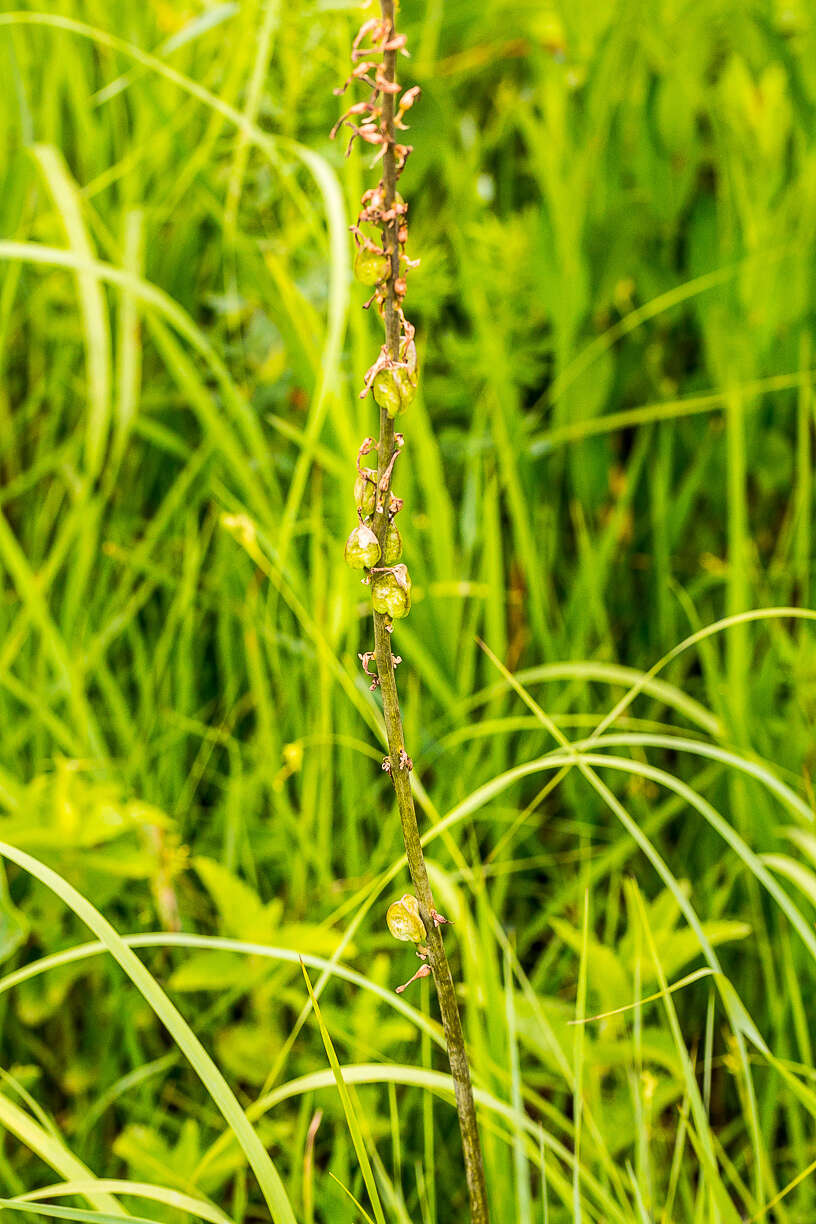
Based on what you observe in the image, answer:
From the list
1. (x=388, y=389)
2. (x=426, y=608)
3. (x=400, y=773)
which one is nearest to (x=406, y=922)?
(x=400, y=773)

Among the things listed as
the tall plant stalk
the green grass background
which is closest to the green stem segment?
the tall plant stalk

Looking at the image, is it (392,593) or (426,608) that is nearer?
(392,593)

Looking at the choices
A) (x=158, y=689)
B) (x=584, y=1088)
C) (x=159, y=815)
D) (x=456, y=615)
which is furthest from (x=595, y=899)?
(x=158, y=689)

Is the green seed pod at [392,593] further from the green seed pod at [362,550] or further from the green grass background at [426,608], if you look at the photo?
the green grass background at [426,608]

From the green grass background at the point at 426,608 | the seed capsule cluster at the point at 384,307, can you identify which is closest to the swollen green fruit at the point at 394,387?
the seed capsule cluster at the point at 384,307

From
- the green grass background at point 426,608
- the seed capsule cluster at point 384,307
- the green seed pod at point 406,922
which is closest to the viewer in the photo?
the seed capsule cluster at point 384,307

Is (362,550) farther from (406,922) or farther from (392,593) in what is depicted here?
(406,922)

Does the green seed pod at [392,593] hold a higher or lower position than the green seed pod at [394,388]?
lower

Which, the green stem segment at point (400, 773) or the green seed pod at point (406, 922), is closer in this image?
the green stem segment at point (400, 773)

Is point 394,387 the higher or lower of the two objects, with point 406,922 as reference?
higher
